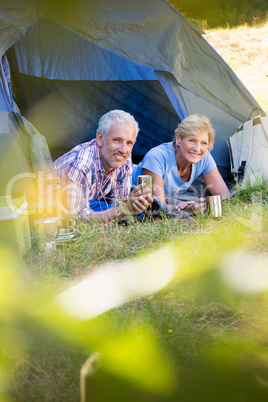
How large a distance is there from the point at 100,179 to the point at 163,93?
1.35 m

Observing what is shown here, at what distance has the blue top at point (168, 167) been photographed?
284 cm

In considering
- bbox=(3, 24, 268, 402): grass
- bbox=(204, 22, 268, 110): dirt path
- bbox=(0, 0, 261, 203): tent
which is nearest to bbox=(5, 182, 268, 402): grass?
bbox=(3, 24, 268, 402): grass

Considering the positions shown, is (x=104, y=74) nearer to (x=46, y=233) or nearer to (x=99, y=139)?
(x=99, y=139)

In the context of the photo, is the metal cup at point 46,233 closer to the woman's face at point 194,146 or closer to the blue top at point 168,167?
the blue top at point 168,167

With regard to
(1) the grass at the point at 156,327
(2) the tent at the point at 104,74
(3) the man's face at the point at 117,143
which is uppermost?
(2) the tent at the point at 104,74

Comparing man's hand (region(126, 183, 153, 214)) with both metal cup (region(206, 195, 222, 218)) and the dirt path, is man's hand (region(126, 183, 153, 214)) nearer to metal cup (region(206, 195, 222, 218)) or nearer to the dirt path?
metal cup (region(206, 195, 222, 218))

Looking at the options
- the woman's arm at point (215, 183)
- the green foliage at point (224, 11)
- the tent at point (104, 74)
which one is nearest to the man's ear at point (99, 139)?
the tent at point (104, 74)

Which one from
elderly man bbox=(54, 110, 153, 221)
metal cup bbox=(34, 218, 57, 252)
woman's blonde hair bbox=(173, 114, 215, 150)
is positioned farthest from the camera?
woman's blonde hair bbox=(173, 114, 215, 150)

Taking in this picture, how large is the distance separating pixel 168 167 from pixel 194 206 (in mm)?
341

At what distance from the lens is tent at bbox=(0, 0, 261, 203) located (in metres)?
2.93

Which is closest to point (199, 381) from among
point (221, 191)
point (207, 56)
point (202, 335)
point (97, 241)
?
point (202, 335)

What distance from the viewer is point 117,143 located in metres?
2.52

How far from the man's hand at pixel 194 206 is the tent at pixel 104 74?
2.67ft

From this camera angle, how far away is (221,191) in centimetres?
308
